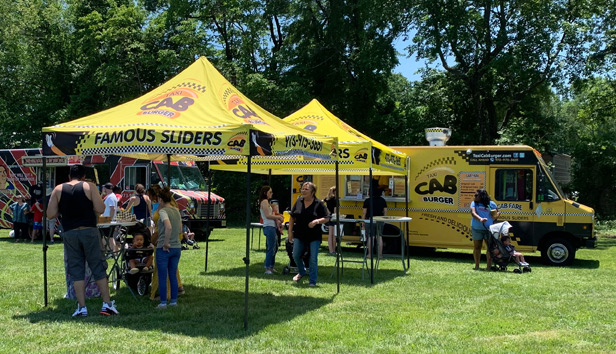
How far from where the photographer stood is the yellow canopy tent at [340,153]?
1039 centimetres

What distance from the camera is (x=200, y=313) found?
298 inches

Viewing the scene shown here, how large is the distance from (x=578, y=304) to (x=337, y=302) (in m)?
3.46

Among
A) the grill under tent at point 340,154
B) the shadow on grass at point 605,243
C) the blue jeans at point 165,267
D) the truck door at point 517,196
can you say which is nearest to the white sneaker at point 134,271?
the blue jeans at point 165,267

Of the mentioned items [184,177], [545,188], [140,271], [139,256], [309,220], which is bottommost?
[140,271]

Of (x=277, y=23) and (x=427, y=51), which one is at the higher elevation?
(x=277, y=23)

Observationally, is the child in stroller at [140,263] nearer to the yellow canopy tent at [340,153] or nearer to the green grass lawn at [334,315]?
the green grass lawn at [334,315]

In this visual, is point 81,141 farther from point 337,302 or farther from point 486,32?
point 486,32

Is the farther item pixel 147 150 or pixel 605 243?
pixel 605 243

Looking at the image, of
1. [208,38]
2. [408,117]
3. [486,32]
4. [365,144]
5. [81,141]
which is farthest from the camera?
[208,38]

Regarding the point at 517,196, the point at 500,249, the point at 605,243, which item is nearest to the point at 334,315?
the point at 500,249

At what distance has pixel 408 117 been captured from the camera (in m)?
27.6

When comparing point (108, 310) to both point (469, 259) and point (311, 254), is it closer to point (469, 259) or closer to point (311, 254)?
point (311, 254)

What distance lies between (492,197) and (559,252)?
195 cm

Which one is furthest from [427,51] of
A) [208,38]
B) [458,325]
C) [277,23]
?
[458,325]
